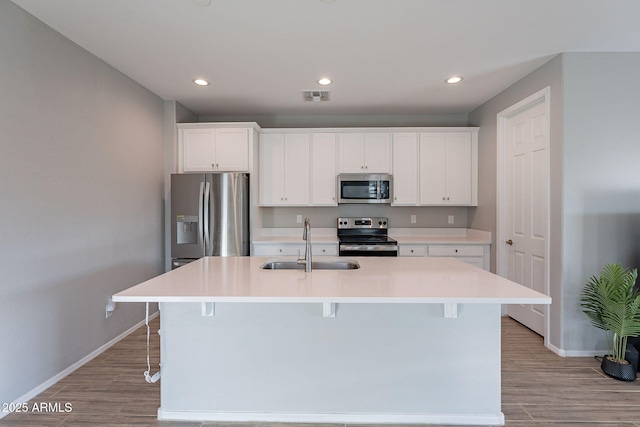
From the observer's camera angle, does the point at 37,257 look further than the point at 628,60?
No

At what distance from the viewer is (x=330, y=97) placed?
3.88 m

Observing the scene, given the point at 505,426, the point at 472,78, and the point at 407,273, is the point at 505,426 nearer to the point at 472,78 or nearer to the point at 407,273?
the point at 407,273

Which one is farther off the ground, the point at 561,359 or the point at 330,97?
the point at 330,97

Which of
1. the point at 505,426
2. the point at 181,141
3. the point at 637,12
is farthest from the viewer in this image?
the point at 181,141

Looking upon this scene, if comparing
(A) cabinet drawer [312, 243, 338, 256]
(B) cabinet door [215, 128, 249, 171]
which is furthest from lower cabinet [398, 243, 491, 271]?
(B) cabinet door [215, 128, 249, 171]

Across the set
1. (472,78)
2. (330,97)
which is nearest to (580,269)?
(472,78)

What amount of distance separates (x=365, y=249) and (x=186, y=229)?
208cm

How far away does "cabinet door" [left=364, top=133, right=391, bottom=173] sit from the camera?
4371 mm

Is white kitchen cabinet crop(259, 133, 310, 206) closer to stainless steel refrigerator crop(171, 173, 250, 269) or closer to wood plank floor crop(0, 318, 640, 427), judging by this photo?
stainless steel refrigerator crop(171, 173, 250, 269)

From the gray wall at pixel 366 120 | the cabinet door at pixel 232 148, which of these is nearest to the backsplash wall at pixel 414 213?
the cabinet door at pixel 232 148

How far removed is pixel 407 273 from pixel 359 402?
81 cm

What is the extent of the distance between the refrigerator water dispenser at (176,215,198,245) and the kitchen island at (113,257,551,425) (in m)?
1.88

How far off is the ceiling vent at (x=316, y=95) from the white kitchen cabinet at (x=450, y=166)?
139 cm

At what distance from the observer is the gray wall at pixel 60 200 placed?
211 centimetres
